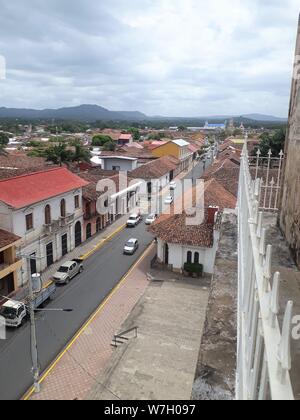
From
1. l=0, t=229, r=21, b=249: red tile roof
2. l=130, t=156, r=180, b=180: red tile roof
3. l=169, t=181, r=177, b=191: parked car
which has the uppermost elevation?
l=130, t=156, r=180, b=180: red tile roof

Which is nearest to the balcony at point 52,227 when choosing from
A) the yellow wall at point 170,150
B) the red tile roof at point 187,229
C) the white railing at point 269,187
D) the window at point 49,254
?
the window at point 49,254

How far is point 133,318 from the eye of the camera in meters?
18.0

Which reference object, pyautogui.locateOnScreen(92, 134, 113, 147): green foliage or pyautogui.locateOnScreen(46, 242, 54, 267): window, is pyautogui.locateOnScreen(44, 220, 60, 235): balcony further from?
pyautogui.locateOnScreen(92, 134, 113, 147): green foliage

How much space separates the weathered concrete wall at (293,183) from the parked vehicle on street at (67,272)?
52.3ft

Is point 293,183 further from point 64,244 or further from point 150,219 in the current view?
point 150,219

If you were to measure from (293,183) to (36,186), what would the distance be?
18.1 m

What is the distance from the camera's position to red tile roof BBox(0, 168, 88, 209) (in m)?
20.0

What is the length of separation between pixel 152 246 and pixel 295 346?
996 inches

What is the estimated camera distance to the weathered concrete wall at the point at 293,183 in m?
6.76

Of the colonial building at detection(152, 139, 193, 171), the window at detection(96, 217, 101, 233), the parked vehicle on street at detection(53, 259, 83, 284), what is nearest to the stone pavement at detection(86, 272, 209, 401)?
the parked vehicle on street at detection(53, 259, 83, 284)

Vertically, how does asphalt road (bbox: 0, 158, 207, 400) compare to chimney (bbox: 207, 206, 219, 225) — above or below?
below

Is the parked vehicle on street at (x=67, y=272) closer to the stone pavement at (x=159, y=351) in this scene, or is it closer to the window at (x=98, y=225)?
the stone pavement at (x=159, y=351)
